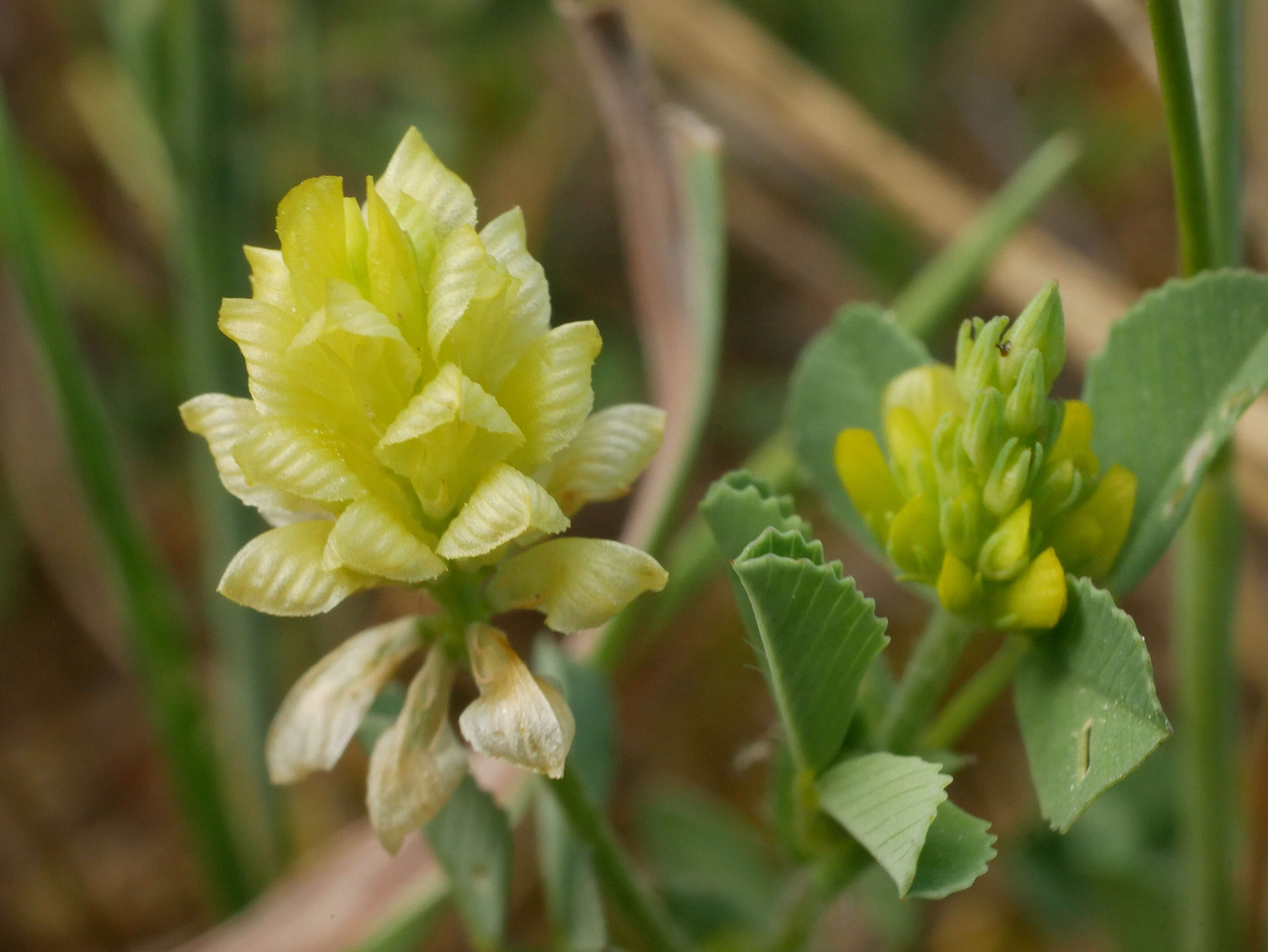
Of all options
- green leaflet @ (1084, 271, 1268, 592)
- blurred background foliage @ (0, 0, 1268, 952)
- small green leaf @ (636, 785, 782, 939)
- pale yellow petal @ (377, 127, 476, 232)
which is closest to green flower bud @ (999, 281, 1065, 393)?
green leaflet @ (1084, 271, 1268, 592)

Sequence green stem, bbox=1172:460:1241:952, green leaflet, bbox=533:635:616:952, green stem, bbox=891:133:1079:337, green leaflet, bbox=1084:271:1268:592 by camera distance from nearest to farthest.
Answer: green leaflet, bbox=1084:271:1268:592 < green leaflet, bbox=533:635:616:952 < green stem, bbox=1172:460:1241:952 < green stem, bbox=891:133:1079:337

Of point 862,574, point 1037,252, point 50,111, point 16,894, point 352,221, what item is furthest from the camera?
point 50,111

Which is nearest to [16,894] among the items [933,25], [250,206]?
[250,206]

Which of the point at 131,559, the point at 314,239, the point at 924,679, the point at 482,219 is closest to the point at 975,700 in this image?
the point at 924,679

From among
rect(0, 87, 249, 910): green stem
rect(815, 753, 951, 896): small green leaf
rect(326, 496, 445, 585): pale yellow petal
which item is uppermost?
rect(815, 753, 951, 896): small green leaf

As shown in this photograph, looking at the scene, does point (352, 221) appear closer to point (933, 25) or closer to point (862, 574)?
point (862, 574)

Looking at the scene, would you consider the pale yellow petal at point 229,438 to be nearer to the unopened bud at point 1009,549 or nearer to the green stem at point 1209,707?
the unopened bud at point 1009,549

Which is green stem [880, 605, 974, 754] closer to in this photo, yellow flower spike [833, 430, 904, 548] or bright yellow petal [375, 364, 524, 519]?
yellow flower spike [833, 430, 904, 548]

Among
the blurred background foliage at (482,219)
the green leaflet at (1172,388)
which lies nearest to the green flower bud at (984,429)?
the green leaflet at (1172,388)

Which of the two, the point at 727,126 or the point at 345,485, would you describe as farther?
the point at 727,126
